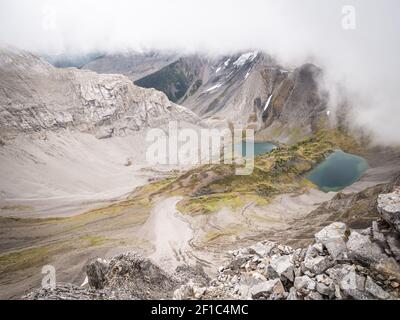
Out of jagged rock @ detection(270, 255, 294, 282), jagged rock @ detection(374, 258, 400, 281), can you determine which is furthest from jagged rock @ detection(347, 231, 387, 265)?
jagged rock @ detection(270, 255, 294, 282)

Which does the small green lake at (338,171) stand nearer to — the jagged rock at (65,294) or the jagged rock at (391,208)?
the jagged rock at (391,208)

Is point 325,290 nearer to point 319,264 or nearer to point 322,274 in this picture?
point 322,274

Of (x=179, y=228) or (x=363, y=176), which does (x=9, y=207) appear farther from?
(x=363, y=176)

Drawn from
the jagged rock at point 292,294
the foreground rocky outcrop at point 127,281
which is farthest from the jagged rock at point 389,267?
the foreground rocky outcrop at point 127,281

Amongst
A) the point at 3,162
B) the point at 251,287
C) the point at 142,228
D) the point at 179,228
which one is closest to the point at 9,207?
the point at 3,162

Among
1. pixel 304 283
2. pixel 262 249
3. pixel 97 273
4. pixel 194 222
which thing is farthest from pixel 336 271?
pixel 194 222

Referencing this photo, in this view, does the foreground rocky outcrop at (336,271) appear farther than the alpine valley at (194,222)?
No
